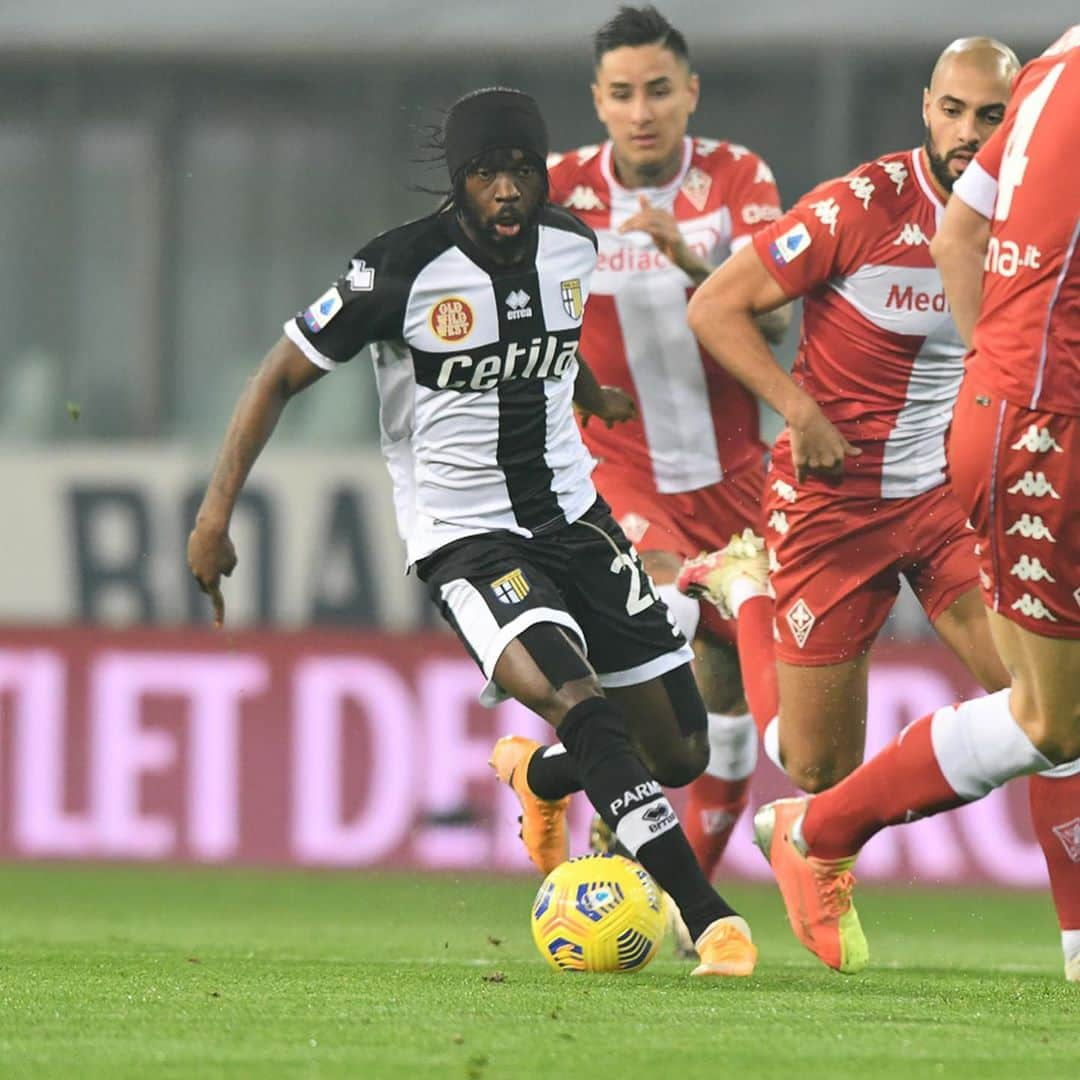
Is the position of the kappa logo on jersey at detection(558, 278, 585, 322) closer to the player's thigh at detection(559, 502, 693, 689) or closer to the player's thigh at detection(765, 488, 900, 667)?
the player's thigh at detection(559, 502, 693, 689)

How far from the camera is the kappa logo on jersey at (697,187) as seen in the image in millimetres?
7820

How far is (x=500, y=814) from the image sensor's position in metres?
11.4

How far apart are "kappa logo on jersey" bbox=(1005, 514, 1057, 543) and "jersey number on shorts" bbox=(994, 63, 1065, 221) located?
60cm

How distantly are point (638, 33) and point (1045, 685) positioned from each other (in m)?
3.22

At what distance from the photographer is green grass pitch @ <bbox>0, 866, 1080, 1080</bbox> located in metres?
4.26

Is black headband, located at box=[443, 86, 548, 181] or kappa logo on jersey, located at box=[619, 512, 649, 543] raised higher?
black headband, located at box=[443, 86, 548, 181]

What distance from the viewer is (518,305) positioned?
6.25 m

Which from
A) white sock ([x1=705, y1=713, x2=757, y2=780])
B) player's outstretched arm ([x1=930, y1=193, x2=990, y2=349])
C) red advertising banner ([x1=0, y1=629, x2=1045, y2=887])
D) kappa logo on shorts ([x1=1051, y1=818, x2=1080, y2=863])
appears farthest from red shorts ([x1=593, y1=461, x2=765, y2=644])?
red advertising banner ([x1=0, y1=629, x2=1045, y2=887])

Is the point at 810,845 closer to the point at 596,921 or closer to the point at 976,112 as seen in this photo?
the point at 596,921

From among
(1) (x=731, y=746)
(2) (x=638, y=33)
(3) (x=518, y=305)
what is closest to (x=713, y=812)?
(1) (x=731, y=746)

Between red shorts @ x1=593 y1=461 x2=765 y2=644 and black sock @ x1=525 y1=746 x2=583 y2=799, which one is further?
red shorts @ x1=593 y1=461 x2=765 y2=644

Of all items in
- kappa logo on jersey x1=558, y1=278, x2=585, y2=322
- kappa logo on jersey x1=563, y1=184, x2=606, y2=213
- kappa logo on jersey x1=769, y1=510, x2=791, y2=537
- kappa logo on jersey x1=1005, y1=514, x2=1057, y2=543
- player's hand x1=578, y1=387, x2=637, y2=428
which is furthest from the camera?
kappa logo on jersey x1=563, y1=184, x2=606, y2=213

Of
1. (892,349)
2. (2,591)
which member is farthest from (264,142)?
(892,349)

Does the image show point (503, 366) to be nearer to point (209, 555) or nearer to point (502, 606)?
point (502, 606)
